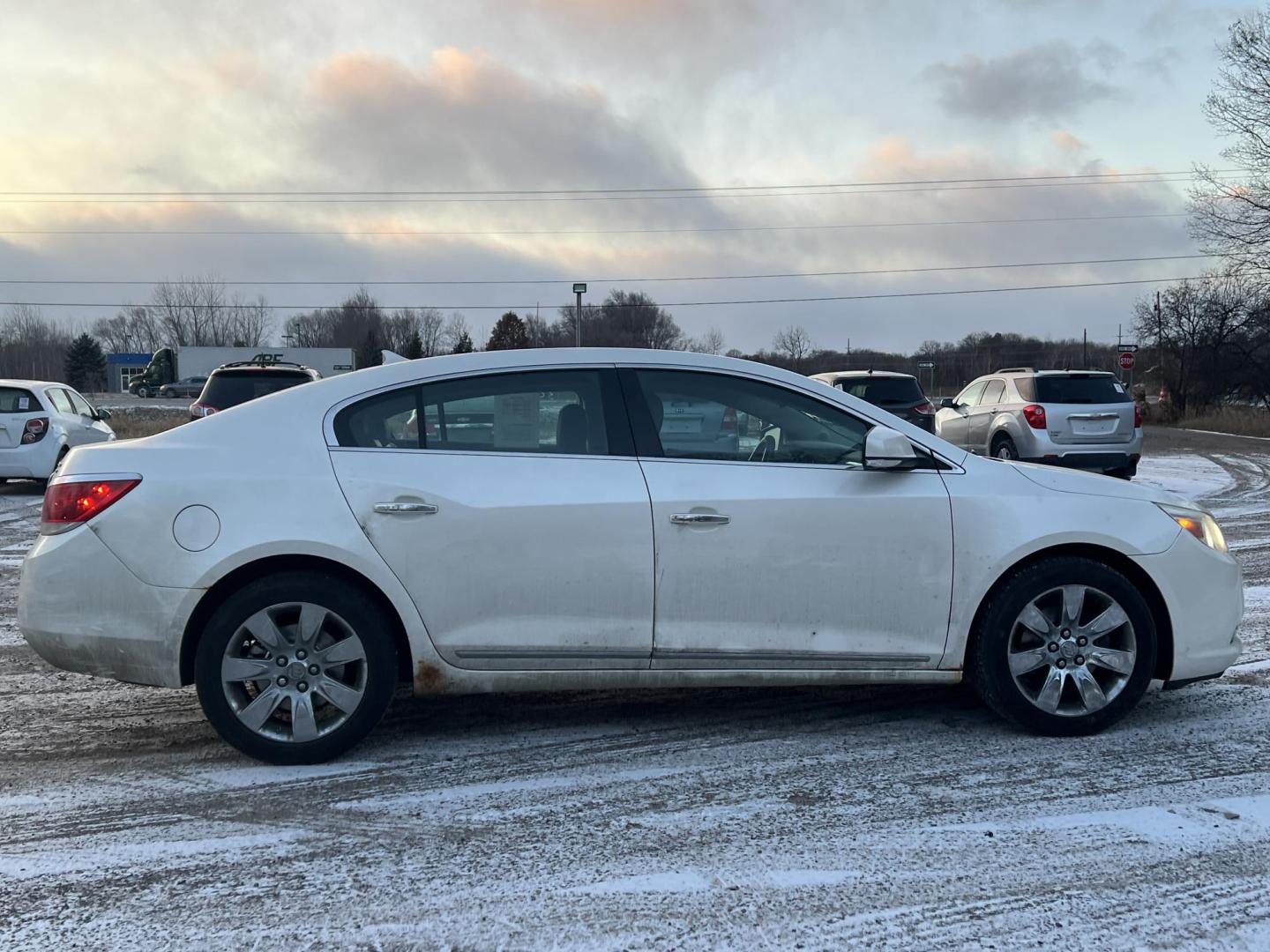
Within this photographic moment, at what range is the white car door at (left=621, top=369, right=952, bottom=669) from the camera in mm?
4027

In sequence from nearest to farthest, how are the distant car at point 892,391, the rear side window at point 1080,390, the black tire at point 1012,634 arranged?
the black tire at point 1012,634 < the rear side window at point 1080,390 < the distant car at point 892,391

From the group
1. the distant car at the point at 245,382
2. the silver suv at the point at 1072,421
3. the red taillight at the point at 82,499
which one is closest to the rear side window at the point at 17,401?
the distant car at the point at 245,382

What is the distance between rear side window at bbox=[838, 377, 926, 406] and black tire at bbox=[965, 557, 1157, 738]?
11120 mm

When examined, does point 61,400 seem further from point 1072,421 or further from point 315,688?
point 1072,421

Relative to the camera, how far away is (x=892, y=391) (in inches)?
607

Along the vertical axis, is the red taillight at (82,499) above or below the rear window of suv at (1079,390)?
below

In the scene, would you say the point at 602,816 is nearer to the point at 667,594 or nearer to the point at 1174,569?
the point at 667,594

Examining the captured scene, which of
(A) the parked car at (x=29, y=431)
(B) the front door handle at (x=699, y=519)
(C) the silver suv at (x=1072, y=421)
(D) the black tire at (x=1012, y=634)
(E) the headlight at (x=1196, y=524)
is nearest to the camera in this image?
(B) the front door handle at (x=699, y=519)

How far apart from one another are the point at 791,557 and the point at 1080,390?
11.7 m

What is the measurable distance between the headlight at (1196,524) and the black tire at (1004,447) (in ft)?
34.5

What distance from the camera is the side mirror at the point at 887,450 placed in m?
4.07

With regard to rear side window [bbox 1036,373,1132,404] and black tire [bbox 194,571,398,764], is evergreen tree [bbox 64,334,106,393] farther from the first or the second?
black tire [bbox 194,571,398,764]

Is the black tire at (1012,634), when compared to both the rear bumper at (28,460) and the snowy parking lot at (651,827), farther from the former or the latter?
the rear bumper at (28,460)

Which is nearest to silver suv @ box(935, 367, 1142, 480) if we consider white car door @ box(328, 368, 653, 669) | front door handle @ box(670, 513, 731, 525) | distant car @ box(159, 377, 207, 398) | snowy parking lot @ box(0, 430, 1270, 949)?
snowy parking lot @ box(0, 430, 1270, 949)
